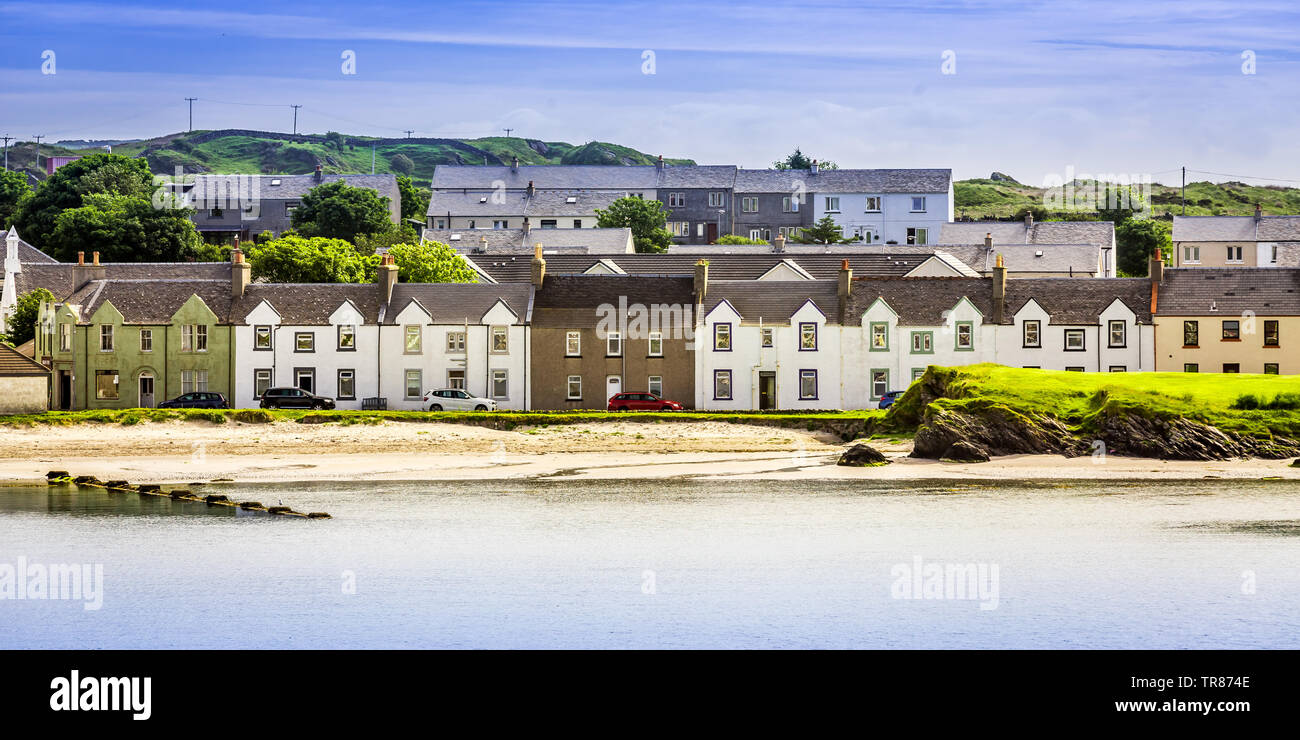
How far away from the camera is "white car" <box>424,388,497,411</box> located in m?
77.4

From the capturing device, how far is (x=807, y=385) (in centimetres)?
7956

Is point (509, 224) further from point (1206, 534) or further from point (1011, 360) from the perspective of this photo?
point (1206, 534)

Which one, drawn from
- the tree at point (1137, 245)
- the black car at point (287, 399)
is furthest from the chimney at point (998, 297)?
the tree at point (1137, 245)

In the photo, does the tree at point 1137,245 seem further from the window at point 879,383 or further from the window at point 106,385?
the window at point 106,385

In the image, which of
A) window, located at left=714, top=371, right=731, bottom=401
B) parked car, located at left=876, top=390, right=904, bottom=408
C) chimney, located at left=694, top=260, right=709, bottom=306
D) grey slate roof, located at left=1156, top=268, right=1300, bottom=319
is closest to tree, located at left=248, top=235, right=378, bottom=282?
chimney, located at left=694, top=260, right=709, bottom=306

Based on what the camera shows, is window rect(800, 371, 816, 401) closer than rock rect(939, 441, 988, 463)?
No

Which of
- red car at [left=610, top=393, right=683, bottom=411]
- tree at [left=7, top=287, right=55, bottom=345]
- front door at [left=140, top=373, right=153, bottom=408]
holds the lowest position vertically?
red car at [left=610, top=393, right=683, bottom=411]

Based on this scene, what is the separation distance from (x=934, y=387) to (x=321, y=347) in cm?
3438

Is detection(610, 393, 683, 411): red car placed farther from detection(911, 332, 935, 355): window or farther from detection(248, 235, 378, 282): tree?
detection(248, 235, 378, 282): tree

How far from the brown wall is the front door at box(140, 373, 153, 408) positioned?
70.1 ft

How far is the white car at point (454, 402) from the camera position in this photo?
77375mm

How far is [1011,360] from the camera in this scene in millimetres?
80312

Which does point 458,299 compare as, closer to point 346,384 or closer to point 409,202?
point 346,384

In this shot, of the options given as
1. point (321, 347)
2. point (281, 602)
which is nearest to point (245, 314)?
point (321, 347)
